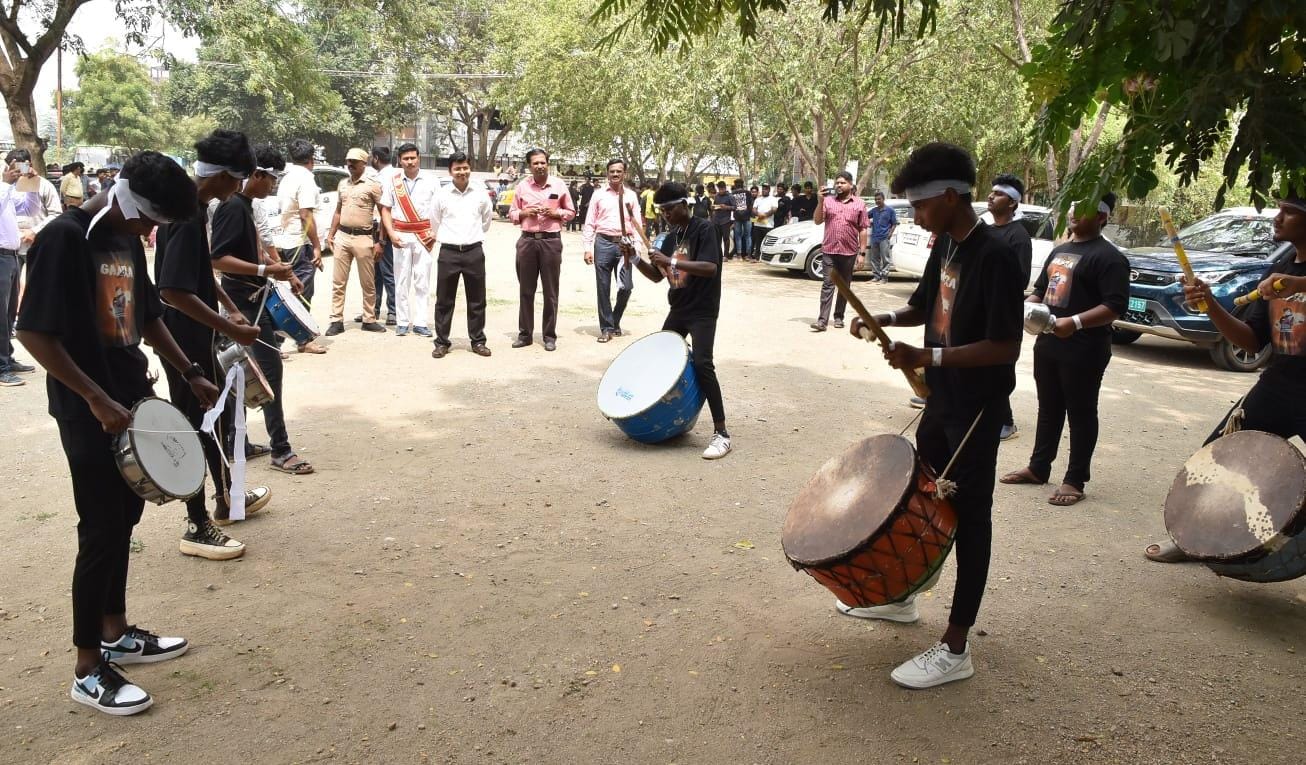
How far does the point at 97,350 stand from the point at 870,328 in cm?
273

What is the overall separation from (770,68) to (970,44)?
3.81 meters

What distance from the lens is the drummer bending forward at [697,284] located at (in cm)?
683

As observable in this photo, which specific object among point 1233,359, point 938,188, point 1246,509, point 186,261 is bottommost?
point 1233,359

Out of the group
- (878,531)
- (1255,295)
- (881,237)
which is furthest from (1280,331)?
(881,237)

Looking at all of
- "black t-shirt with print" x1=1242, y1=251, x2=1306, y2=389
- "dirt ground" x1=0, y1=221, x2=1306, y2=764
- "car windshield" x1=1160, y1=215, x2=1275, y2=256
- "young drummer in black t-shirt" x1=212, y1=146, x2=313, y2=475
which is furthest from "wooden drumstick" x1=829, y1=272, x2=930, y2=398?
"car windshield" x1=1160, y1=215, x2=1275, y2=256

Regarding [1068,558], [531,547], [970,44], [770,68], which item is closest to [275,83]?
[770,68]

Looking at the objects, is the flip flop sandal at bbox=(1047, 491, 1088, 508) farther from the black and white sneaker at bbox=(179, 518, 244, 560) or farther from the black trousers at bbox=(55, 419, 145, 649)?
the black trousers at bbox=(55, 419, 145, 649)

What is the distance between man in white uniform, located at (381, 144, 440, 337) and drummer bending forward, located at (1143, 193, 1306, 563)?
303 inches

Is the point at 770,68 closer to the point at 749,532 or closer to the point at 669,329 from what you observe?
the point at 669,329

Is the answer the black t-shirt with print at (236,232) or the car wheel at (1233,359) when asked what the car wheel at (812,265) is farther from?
the black t-shirt with print at (236,232)

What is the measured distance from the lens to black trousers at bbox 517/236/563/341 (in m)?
10.4

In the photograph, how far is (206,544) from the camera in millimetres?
4840

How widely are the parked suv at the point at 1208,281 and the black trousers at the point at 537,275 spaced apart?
6.04 meters

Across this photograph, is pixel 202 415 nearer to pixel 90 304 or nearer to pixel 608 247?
pixel 90 304
